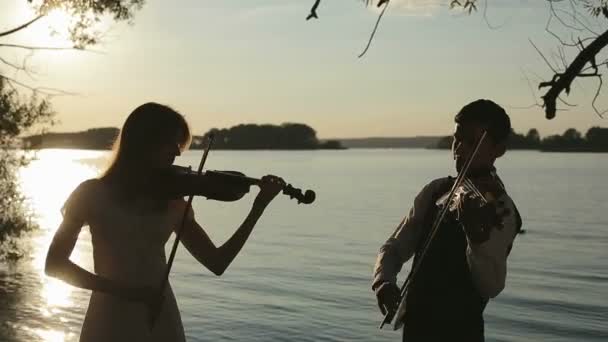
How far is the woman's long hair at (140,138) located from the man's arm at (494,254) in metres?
1.47

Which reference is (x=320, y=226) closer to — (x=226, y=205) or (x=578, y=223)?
(x=578, y=223)

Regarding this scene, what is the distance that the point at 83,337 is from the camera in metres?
3.83

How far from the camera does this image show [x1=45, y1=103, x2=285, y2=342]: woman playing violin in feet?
12.1

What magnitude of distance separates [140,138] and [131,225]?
0.41 metres

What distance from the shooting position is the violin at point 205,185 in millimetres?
3879

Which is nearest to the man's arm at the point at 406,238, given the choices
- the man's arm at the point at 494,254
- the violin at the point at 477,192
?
the violin at the point at 477,192

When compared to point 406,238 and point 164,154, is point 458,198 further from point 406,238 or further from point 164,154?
point 164,154

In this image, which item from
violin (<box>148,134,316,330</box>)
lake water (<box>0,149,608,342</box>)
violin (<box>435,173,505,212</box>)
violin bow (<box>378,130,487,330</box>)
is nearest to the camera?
violin (<box>435,173,505,212</box>)

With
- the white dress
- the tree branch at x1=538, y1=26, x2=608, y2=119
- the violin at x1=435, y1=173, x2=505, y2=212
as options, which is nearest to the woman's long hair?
the white dress

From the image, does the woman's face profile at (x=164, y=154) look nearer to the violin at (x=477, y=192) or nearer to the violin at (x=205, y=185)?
the violin at (x=205, y=185)

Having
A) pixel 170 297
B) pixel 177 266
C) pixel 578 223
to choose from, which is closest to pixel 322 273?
pixel 177 266

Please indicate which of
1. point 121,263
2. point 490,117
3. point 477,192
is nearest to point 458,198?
point 477,192

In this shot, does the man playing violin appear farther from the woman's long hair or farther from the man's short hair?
the woman's long hair

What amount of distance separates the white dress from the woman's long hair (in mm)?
114
